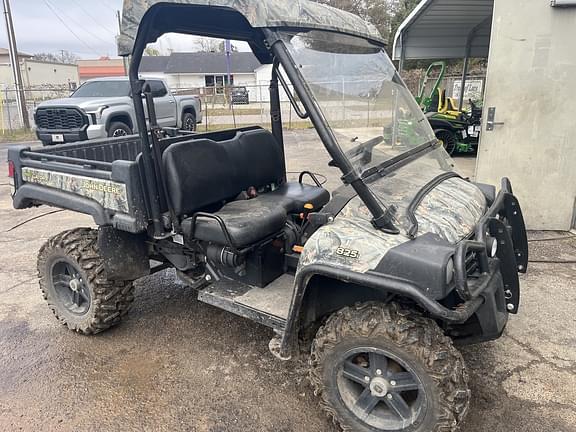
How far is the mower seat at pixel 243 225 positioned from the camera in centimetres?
294

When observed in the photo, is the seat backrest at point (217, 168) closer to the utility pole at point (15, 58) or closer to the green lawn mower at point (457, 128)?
the green lawn mower at point (457, 128)

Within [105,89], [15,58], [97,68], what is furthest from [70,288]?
[97,68]

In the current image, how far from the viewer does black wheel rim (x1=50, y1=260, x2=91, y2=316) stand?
11.6ft

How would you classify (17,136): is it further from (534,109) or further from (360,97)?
(360,97)

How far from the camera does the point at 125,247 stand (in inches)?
129

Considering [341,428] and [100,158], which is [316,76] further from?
[100,158]

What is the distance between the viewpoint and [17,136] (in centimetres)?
1728

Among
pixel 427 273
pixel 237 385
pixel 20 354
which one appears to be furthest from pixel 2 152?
pixel 427 273

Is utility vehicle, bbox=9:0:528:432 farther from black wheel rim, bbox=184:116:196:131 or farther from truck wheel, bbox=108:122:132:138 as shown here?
black wheel rim, bbox=184:116:196:131

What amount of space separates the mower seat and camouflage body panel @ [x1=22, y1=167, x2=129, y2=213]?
1.47 ft

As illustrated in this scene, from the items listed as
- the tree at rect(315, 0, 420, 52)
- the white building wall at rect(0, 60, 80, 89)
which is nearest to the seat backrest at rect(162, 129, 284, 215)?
the tree at rect(315, 0, 420, 52)

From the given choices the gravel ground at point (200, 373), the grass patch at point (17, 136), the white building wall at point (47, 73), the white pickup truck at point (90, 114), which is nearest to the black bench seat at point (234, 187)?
the gravel ground at point (200, 373)

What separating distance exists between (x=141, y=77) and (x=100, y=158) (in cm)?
159

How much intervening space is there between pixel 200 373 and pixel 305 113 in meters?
1.81
